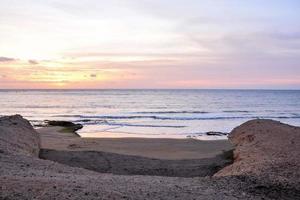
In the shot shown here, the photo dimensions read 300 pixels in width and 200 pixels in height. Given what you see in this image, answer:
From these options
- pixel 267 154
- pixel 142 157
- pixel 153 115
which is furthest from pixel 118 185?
pixel 153 115

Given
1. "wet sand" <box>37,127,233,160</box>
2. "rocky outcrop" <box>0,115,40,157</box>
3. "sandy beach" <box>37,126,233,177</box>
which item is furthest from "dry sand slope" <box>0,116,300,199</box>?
"wet sand" <box>37,127,233,160</box>

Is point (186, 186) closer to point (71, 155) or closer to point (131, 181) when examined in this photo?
point (131, 181)

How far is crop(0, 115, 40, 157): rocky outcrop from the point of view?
11656mm

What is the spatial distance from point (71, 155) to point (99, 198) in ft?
25.3

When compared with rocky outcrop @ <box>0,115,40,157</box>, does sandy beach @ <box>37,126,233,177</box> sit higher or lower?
lower

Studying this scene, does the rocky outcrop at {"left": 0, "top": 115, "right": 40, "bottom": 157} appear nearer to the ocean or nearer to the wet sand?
the wet sand

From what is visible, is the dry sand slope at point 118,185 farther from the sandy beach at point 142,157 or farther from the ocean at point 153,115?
the ocean at point 153,115

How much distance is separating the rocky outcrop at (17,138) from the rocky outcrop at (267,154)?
17.2ft

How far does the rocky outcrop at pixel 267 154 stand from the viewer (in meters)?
9.14

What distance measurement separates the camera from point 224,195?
754 cm

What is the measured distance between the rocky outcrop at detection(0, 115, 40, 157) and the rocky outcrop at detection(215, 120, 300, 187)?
5241mm

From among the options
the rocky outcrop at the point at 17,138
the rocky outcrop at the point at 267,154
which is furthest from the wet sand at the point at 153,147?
the rocky outcrop at the point at 267,154

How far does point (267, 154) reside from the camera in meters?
11.6

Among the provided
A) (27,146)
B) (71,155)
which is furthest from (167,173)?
(27,146)
